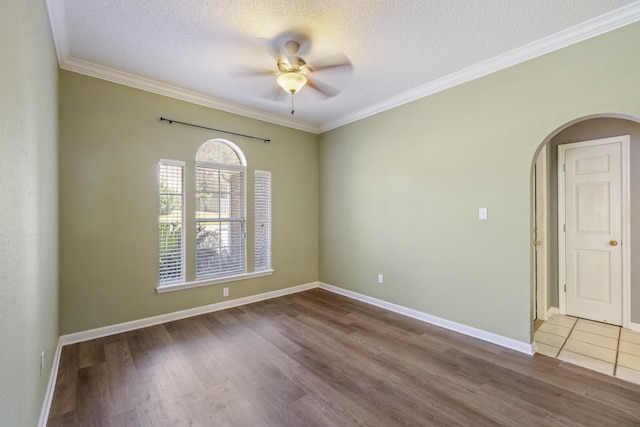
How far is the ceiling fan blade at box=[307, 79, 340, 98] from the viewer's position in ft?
10.5

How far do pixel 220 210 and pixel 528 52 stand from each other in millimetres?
3897

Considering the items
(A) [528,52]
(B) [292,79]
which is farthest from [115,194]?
(A) [528,52]

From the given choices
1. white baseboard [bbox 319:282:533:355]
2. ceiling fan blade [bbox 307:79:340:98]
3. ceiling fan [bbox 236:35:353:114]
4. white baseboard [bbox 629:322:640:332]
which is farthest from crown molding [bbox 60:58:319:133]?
white baseboard [bbox 629:322:640:332]

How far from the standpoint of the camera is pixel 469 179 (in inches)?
122

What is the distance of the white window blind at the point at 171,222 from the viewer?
3432 millimetres

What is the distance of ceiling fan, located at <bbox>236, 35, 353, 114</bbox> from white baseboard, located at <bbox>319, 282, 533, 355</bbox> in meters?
3.00

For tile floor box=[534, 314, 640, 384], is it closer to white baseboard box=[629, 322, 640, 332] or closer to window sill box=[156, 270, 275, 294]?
white baseboard box=[629, 322, 640, 332]

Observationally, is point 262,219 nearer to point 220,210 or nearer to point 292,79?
point 220,210

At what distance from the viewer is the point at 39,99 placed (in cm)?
180

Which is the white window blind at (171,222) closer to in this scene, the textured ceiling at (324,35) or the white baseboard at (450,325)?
the textured ceiling at (324,35)

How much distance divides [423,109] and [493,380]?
2.94 metres

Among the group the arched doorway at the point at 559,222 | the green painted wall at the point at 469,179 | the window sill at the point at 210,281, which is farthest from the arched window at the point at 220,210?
the arched doorway at the point at 559,222

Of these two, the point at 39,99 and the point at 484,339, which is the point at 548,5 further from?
the point at 39,99

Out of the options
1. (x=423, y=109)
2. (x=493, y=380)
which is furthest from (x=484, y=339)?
(x=423, y=109)
